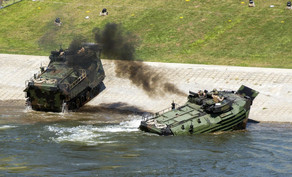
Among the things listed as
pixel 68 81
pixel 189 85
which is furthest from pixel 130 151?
pixel 189 85

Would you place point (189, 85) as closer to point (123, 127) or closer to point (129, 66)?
point (129, 66)

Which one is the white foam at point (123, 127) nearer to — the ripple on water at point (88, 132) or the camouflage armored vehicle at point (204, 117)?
the ripple on water at point (88, 132)

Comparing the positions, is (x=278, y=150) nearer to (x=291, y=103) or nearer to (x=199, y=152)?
(x=199, y=152)

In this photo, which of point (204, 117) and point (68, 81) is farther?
point (68, 81)

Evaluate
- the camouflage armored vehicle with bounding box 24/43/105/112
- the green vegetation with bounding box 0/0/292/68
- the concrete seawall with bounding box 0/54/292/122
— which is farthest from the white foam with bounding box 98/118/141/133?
the green vegetation with bounding box 0/0/292/68

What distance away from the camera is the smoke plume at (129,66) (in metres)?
43.4

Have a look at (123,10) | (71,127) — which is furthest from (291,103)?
(123,10)

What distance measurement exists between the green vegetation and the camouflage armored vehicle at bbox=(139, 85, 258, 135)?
14.5 m

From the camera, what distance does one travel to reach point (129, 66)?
157 feet

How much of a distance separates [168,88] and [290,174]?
18.6 meters

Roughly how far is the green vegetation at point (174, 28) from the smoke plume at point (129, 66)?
158 inches

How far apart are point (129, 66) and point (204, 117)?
53.2 ft

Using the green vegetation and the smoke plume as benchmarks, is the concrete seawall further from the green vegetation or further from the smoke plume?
the green vegetation

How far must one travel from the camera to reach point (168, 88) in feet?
143
